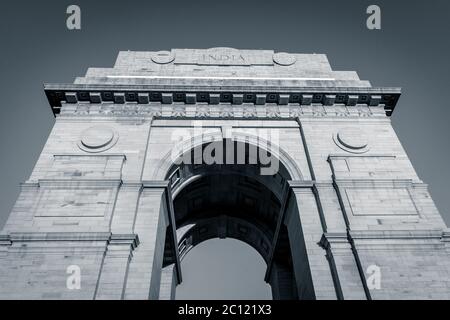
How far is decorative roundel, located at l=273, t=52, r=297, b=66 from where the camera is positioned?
1029 inches

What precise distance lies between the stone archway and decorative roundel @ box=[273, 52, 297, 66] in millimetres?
8224

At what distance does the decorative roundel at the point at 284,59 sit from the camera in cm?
2612

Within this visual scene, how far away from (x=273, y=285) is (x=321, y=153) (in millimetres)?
9902

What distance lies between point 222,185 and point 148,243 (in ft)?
32.5

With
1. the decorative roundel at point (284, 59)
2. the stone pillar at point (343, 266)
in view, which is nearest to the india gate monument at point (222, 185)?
the stone pillar at point (343, 266)

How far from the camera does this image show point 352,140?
795 inches

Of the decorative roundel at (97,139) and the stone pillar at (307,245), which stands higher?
the decorative roundel at (97,139)

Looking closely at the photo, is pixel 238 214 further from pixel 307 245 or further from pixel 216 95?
pixel 307 245

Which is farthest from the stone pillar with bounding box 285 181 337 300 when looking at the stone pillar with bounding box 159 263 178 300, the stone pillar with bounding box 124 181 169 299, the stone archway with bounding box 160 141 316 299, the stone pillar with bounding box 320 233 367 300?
the stone pillar with bounding box 159 263 178 300

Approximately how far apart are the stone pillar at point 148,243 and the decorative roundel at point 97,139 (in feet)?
11.8

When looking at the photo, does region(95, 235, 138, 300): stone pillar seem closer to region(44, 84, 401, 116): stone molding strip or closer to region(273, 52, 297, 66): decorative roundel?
region(44, 84, 401, 116): stone molding strip

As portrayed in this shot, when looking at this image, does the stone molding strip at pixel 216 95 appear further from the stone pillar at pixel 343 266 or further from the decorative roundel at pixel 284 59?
the stone pillar at pixel 343 266
